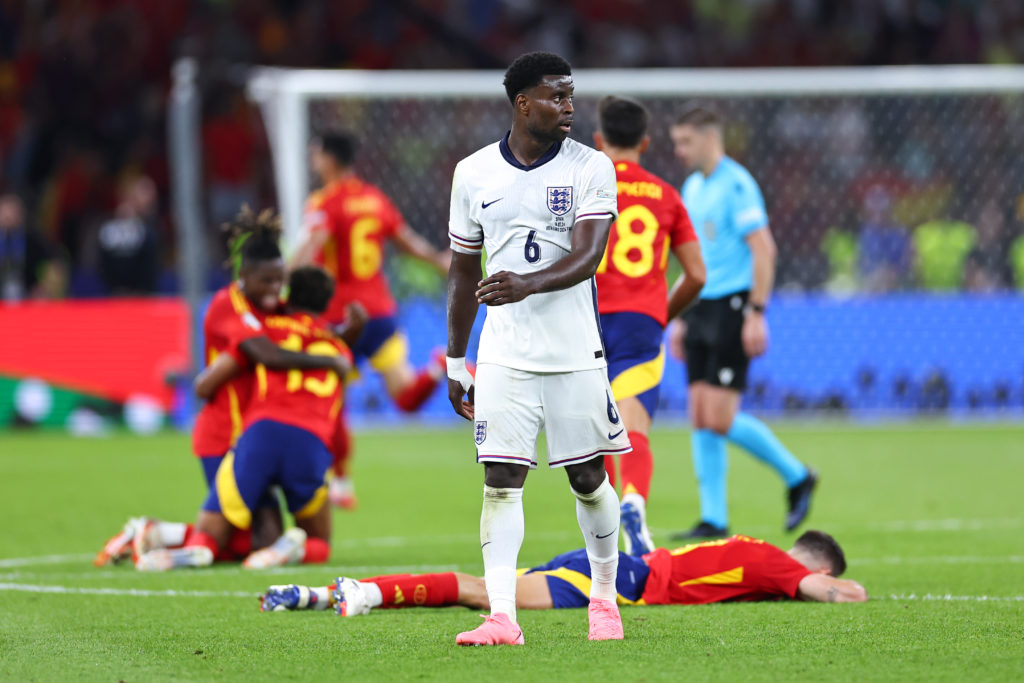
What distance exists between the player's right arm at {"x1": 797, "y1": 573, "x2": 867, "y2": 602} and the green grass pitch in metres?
0.07

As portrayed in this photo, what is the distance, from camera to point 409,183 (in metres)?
16.3

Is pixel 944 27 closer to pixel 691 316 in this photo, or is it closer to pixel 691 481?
pixel 691 481

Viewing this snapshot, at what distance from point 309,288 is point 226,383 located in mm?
661

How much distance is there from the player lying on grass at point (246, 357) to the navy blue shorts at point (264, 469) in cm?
23

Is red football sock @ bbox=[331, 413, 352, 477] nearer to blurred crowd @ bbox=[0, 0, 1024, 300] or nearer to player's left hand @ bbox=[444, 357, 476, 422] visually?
player's left hand @ bbox=[444, 357, 476, 422]

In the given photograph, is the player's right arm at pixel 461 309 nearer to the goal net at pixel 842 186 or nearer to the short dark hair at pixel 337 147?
the short dark hair at pixel 337 147

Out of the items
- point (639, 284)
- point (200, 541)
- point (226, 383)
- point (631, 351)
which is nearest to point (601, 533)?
point (631, 351)

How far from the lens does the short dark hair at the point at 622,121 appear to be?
680 centimetres

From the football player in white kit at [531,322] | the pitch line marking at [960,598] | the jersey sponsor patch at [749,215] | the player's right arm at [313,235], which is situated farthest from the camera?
the player's right arm at [313,235]

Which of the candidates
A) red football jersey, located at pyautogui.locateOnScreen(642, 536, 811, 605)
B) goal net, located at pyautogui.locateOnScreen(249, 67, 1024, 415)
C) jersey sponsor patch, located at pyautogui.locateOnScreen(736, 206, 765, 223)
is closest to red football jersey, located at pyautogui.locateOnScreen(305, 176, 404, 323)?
jersey sponsor patch, located at pyautogui.locateOnScreen(736, 206, 765, 223)

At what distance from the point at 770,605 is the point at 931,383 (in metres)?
10.8

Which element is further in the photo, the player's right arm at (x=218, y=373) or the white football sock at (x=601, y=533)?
the player's right arm at (x=218, y=373)

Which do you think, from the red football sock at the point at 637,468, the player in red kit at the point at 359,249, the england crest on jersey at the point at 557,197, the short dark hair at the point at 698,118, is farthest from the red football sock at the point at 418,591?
the player in red kit at the point at 359,249

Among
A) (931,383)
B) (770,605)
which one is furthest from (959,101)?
(770,605)
